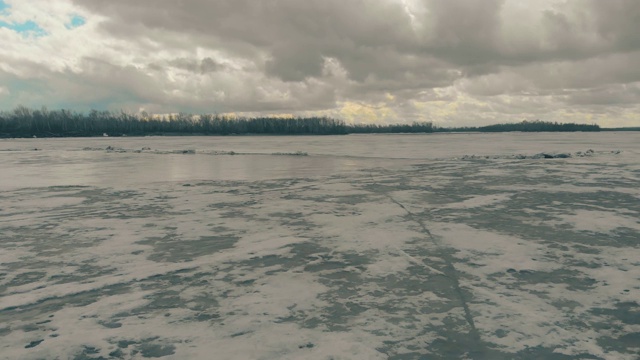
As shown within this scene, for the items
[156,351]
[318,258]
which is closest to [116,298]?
[156,351]

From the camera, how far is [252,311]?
364cm

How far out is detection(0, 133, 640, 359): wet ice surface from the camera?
3.09 meters

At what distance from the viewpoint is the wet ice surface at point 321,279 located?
3.09 meters

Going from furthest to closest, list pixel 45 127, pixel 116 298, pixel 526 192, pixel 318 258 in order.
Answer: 1. pixel 45 127
2. pixel 526 192
3. pixel 318 258
4. pixel 116 298

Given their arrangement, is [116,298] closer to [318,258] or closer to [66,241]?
[318,258]

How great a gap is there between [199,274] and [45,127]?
157 m

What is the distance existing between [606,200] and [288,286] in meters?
8.23

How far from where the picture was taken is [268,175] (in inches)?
601

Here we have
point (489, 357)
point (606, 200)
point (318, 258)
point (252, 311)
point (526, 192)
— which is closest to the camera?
point (489, 357)

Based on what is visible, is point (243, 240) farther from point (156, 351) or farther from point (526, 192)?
point (526, 192)

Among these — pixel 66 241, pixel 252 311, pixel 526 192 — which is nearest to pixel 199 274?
pixel 252 311

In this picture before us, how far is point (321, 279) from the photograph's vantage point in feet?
14.6

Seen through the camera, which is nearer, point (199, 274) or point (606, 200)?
point (199, 274)

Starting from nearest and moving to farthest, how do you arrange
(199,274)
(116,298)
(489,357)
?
(489,357) → (116,298) → (199,274)
